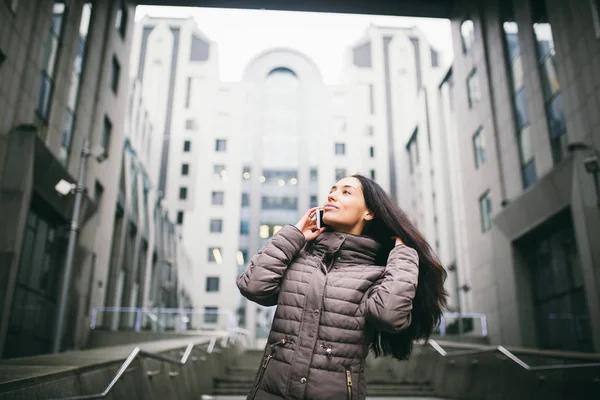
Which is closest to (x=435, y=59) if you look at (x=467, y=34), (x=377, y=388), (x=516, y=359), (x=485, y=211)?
(x=467, y=34)

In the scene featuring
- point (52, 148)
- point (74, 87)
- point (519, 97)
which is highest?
point (519, 97)

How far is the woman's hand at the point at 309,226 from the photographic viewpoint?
9.84 feet

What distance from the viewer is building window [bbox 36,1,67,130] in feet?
54.0

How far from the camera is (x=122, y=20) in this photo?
25.8 meters

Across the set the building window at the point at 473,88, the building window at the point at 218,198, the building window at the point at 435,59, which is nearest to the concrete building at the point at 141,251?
the building window at the point at 218,198

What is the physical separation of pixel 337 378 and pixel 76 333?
1991cm

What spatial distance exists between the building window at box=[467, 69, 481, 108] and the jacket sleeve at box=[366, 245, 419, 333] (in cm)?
2363

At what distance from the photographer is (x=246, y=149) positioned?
53156 mm

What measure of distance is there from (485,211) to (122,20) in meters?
18.5

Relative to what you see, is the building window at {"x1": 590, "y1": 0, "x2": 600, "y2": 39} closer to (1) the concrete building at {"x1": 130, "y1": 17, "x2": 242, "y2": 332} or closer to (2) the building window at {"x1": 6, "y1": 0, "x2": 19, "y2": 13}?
(2) the building window at {"x1": 6, "y1": 0, "x2": 19, "y2": 13}

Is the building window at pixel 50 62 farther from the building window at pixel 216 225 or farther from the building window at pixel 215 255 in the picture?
the building window at pixel 216 225

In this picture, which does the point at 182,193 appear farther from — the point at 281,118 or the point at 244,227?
the point at 281,118

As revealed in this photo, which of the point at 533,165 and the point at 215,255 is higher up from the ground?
the point at 215,255

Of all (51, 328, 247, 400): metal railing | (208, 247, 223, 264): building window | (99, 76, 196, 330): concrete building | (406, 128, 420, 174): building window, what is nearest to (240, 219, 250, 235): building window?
(208, 247, 223, 264): building window
